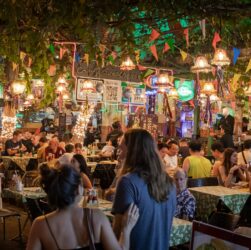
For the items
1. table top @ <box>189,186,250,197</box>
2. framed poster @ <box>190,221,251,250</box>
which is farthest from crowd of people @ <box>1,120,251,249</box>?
table top @ <box>189,186,250,197</box>

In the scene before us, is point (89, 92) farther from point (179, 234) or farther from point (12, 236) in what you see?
point (179, 234)

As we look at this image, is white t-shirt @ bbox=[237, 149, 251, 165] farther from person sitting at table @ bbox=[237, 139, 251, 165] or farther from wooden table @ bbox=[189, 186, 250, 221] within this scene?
wooden table @ bbox=[189, 186, 250, 221]

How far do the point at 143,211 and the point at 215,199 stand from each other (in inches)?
163

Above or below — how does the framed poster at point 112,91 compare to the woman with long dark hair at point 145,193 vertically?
above

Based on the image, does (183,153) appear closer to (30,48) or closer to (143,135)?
(30,48)

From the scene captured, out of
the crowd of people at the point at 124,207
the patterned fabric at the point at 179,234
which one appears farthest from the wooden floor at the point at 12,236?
the crowd of people at the point at 124,207

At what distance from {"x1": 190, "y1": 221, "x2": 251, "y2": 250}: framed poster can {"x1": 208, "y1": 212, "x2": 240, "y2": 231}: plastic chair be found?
136cm

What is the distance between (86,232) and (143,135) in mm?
915

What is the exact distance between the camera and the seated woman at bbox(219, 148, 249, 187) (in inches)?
330

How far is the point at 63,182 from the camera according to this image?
2.79 m

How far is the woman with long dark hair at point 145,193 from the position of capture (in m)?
3.21

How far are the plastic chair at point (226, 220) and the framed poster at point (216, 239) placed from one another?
136 cm

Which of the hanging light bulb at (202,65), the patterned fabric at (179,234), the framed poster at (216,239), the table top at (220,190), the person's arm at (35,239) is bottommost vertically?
the patterned fabric at (179,234)

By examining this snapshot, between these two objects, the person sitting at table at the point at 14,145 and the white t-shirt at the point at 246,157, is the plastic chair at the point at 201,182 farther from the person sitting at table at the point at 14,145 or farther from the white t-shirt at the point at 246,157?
the person sitting at table at the point at 14,145
